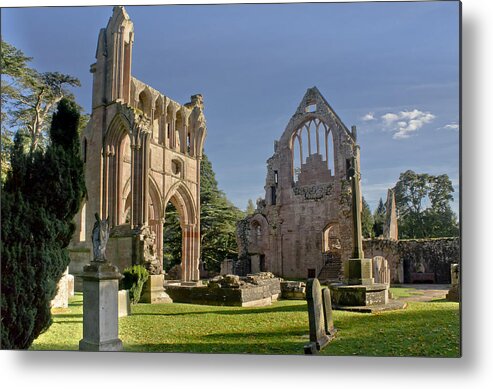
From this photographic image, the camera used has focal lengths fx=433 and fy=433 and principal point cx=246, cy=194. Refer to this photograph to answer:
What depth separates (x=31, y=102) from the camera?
7.18m

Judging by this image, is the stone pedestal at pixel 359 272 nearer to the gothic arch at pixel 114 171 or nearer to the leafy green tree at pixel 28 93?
the leafy green tree at pixel 28 93

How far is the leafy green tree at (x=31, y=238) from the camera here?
19.9 ft

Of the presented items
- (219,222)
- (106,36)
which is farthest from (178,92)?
(219,222)

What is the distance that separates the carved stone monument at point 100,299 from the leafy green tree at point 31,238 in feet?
2.65

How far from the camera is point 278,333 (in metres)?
6.46

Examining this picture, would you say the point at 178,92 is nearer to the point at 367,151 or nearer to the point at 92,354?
the point at 367,151

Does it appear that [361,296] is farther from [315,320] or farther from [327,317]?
[315,320]

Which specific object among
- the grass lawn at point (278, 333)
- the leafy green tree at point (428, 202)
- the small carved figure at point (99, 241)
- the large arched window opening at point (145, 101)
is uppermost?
the large arched window opening at point (145, 101)

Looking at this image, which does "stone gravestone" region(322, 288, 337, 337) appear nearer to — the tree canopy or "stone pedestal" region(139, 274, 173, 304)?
the tree canopy

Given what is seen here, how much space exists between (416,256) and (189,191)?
26.6 feet

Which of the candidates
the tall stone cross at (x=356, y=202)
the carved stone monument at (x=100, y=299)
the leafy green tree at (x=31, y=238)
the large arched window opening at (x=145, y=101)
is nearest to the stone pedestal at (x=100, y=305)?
the carved stone monument at (x=100, y=299)

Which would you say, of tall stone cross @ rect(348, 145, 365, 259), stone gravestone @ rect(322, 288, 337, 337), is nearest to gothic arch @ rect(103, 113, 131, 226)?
tall stone cross @ rect(348, 145, 365, 259)

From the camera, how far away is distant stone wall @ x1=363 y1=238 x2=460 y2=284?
8.29 m

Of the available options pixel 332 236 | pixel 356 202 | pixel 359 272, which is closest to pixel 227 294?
pixel 359 272
